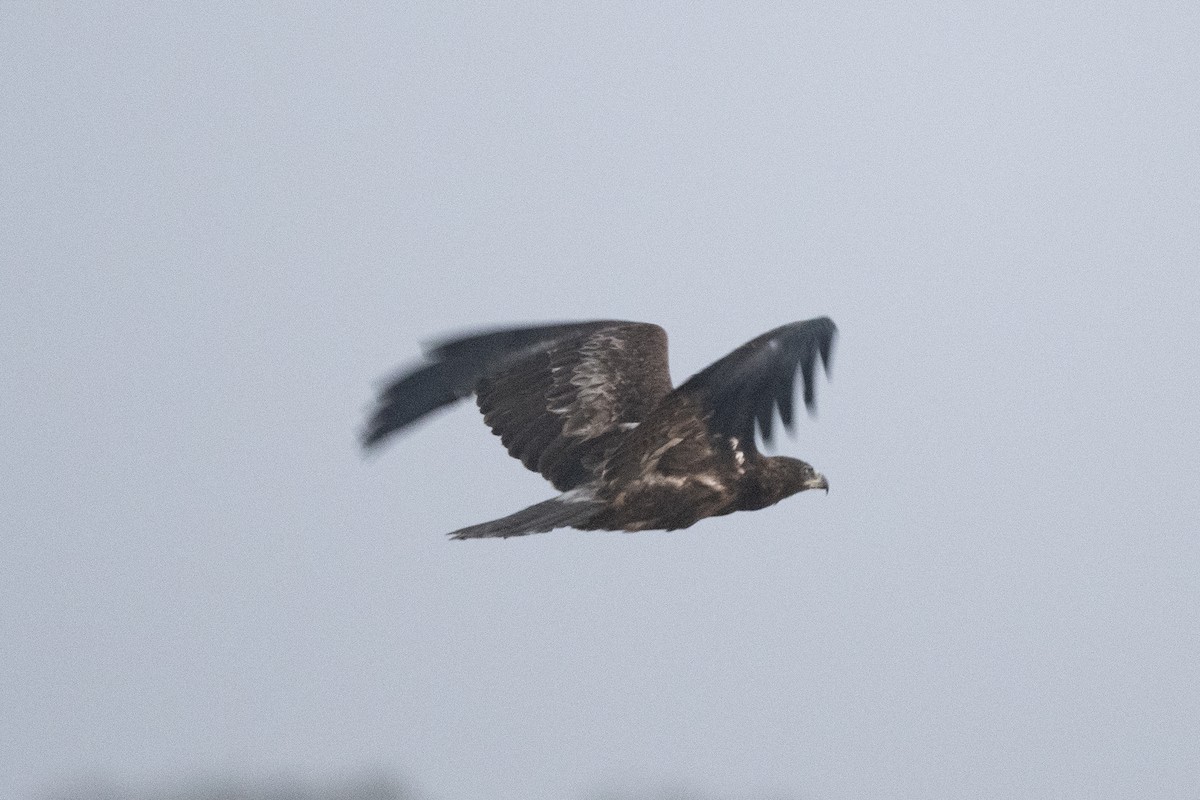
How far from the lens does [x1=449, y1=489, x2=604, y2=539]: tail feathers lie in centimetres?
1035

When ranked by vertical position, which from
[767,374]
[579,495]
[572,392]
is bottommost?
[579,495]

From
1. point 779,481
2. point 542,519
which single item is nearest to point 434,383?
point 542,519

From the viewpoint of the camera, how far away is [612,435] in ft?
38.4

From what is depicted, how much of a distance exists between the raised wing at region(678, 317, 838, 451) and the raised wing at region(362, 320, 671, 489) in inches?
72.7

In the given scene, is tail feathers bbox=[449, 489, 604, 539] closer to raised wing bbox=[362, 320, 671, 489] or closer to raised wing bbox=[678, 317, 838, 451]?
raised wing bbox=[362, 320, 671, 489]

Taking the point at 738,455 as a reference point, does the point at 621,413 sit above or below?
above

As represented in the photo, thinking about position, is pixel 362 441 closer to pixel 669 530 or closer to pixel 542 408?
pixel 542 408

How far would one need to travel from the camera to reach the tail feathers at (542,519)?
10.4 meters

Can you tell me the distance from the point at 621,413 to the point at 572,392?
1.14ft

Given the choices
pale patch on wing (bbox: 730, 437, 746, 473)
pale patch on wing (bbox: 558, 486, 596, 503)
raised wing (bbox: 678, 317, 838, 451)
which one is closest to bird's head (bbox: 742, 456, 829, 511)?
pale patch on wing (bbox: 730, 437, 746, 473)

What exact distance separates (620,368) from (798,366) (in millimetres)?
2217

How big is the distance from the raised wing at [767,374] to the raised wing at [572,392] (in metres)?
1.85

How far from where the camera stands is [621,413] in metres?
11.8

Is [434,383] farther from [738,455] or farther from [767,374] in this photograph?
[767,374]
